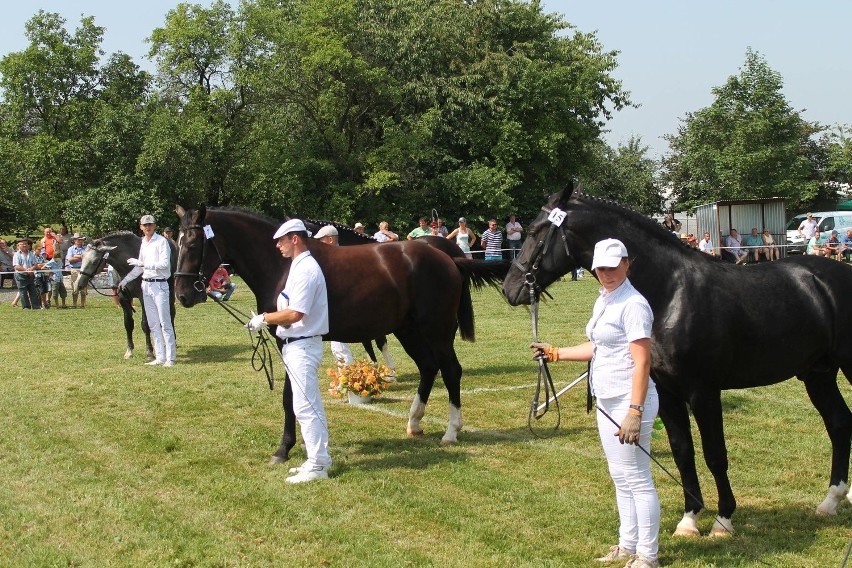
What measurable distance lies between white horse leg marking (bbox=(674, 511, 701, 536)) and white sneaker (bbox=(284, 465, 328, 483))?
296cm

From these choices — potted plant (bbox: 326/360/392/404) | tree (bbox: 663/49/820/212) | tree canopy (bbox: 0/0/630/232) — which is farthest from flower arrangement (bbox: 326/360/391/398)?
tree (bbox: 663/49/820/212)

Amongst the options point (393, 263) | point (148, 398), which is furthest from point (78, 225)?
point (393, 263)

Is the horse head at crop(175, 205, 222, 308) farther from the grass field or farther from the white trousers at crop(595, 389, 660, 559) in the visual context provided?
the white trousers at crop(595, 389, 660, 559)

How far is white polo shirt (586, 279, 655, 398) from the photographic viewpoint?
4.92m

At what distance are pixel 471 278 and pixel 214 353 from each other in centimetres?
690

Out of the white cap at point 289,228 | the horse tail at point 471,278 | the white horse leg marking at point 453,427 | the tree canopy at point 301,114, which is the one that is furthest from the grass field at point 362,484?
the tree canopy at point 301,114

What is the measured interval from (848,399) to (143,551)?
810 cm

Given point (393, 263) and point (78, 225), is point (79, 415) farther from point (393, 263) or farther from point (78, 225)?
point (78, 225)

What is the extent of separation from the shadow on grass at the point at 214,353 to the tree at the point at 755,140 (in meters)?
40.0

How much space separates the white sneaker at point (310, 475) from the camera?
734 centimetres

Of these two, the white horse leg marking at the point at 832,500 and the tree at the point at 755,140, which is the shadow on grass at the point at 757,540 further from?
the tree at the point at 755,140

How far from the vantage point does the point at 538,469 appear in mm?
7578

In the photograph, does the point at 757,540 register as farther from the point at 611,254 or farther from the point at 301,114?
the point at 301,114

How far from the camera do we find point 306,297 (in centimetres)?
714
